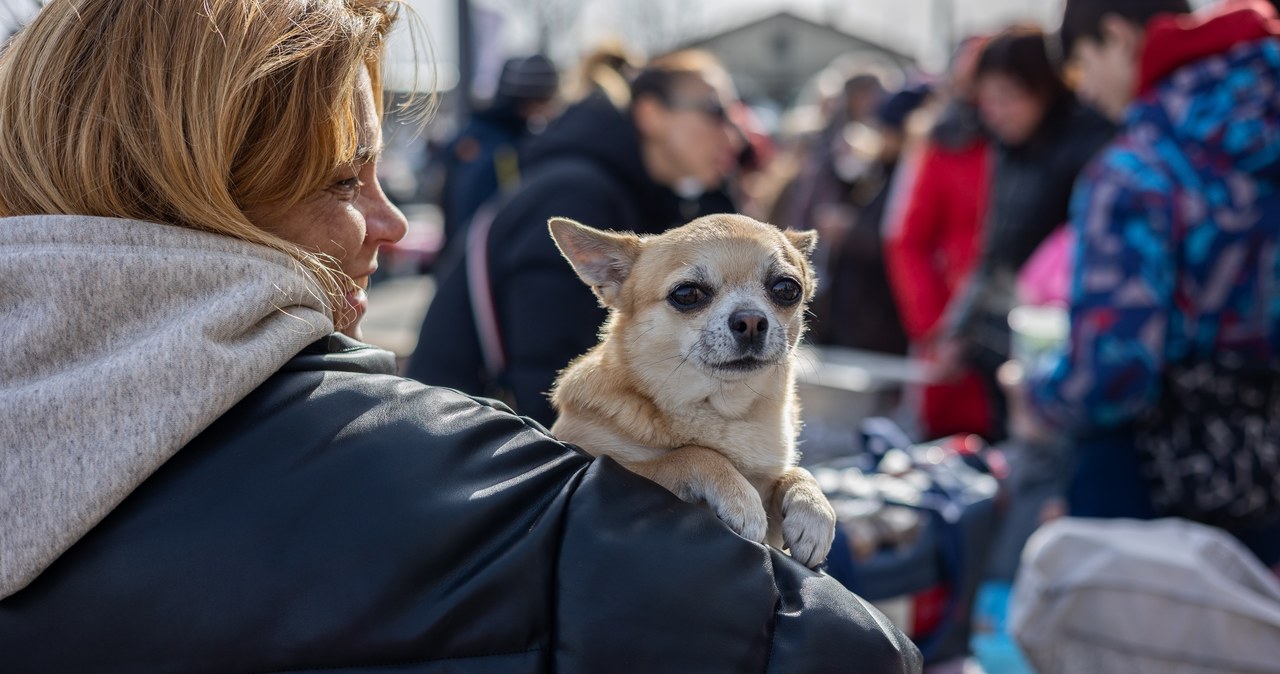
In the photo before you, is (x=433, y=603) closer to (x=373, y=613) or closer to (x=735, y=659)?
(x=373, y=613)

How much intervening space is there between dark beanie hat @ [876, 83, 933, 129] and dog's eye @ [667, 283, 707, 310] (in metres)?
4.37

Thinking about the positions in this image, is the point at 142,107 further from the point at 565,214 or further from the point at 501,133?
the point at 501,133

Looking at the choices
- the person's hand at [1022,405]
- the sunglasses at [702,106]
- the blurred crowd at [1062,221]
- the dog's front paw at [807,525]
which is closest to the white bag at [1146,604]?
the blurred crowd at [1062,221]

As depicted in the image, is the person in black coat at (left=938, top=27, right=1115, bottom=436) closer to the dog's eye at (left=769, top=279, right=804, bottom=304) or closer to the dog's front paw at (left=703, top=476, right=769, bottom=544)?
the dog's eye at (left=769, top=279, right=804, bottom=304)

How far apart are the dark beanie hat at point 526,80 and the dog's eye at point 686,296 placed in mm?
4495

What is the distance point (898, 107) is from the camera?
616cm

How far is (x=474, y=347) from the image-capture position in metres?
3.18

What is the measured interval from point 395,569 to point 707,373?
99 cm

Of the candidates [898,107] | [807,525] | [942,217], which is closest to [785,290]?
[807,525]

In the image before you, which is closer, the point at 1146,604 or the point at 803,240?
the point at 803,240

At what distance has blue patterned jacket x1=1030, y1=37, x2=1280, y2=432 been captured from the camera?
2.86 m

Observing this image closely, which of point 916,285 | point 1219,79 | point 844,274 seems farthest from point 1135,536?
point 844,274

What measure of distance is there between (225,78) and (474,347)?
6.28ft

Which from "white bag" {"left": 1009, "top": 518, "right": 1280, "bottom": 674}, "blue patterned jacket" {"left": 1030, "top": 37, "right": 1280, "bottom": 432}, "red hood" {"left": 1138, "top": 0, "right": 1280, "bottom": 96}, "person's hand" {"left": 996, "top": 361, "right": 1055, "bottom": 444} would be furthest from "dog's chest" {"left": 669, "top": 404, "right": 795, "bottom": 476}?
"red hood" {"left": 1138, "top": 0, "right": 1280, "bottom": 96}
